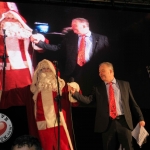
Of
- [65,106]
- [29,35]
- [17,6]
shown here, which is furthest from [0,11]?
[65,106]

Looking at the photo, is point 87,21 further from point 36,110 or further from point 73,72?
point 36,110

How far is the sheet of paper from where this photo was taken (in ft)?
9.80

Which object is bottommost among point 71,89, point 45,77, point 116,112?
point 116,112

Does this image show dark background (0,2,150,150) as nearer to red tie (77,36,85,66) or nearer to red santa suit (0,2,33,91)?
red santa suit (0,2,33,91)

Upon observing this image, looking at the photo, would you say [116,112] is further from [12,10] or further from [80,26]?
[12,10]

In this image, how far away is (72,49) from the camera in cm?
344

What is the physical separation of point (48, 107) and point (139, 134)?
3.06 ft

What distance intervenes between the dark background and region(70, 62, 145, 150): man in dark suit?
0.14 metres

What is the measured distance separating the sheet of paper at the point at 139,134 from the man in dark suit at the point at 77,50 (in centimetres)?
70

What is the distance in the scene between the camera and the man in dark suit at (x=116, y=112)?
303 cm

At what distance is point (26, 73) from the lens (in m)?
3.23

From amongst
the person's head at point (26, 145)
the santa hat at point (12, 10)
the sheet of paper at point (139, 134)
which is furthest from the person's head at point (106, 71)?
the person's head at point (26, 145)

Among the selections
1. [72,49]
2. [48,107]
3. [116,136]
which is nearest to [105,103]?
[116,136]

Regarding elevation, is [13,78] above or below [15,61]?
below
